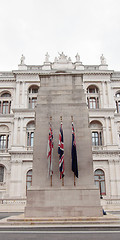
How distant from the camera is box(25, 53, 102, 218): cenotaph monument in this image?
383 inches

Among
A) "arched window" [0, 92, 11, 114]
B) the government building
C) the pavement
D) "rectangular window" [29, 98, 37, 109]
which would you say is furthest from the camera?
"arched window" [0, 92, 11, 114]

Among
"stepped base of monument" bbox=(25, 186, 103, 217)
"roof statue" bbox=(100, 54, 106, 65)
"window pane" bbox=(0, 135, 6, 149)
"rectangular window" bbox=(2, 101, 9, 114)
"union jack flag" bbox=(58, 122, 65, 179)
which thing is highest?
"roof statue" bbox=(100, 54, 106, 65)

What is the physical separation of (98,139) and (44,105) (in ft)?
67.9

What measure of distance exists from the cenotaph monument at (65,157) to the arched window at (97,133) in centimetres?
1936

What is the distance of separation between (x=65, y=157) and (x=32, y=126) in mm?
21561

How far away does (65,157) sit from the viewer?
1099 cm

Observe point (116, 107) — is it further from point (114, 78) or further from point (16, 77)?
point (16, 77)

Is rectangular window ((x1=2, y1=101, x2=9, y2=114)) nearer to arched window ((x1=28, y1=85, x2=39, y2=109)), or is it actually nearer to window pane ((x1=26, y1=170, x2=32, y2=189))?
arched window ((x1=28, y1=85, x2=39, y2=109))

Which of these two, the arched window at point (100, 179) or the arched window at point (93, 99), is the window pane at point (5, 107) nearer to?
the arched window at point (93, 99)

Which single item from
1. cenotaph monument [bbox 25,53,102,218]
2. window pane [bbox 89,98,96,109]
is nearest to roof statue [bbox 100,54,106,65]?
window pane [bbox 89,98,96,109]

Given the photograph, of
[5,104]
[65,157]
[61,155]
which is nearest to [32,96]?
[5,104]

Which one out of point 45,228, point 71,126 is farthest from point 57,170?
point 45,228

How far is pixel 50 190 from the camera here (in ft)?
33.2

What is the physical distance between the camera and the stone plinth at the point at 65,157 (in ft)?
31.9
